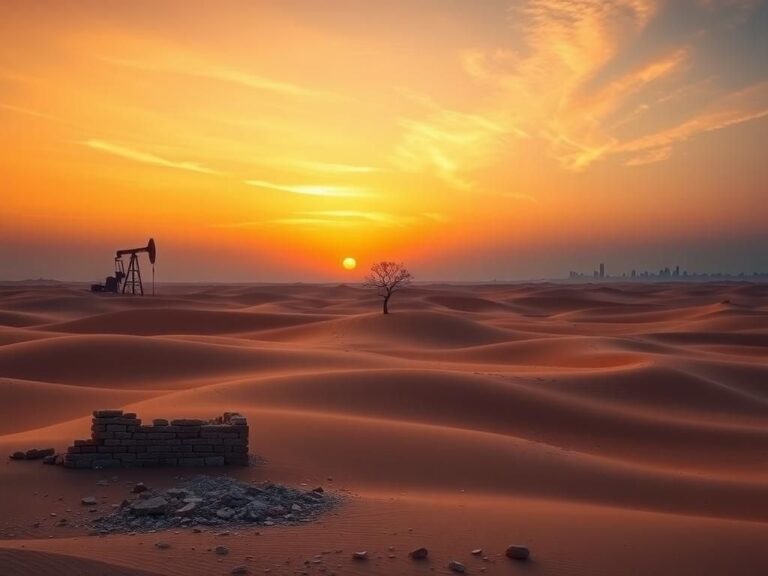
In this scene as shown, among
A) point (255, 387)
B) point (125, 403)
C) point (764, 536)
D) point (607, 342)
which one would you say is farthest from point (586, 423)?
point (607, 342)

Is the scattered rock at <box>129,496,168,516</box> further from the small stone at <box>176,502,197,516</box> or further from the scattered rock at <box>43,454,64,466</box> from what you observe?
the scattered rock at <box>43,454,64,466</box>

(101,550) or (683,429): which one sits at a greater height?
(101,550)

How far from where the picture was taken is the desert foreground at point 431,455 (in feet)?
27.7

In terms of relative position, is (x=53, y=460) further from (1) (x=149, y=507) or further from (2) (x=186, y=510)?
(2) (x=186, y=510)

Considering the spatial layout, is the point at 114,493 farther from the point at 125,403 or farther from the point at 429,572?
the point at 125,403

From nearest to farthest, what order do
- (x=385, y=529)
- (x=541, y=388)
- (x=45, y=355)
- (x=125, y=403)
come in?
Result: (x=385, y=529) < (x=125, y=403) < (x=541, y=388) < (x=45, y=355)

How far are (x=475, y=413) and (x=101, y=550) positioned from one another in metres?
12.7

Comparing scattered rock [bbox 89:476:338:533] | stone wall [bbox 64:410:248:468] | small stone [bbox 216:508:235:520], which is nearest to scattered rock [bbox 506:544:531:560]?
scattered rock [bbox 89:476:338:533]

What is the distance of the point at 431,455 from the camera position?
1359 cm

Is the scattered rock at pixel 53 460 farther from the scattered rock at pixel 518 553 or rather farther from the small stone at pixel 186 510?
the scattered rock at pixel 518 553

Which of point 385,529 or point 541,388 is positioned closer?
point 385,529

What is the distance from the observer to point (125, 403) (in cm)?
1922

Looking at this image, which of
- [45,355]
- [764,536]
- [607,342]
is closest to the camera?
[764,536]

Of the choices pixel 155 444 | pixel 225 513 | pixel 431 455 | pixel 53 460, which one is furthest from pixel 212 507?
pixel 431 455
